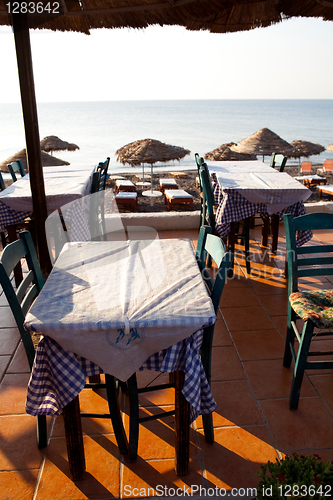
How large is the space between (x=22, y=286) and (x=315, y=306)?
150cm

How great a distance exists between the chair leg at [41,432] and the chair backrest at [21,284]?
283mm

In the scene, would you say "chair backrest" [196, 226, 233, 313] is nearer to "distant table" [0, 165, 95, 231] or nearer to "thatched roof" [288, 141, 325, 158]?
"distant table" [0, 165, 95, 231]

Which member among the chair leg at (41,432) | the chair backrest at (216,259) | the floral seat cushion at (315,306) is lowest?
the chair leg at (41,432)

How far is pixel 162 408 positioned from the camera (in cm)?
212

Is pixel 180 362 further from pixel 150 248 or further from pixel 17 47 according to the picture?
pixel 17 47

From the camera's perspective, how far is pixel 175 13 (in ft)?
10.0

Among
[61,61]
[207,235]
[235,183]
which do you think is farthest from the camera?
[61,61]

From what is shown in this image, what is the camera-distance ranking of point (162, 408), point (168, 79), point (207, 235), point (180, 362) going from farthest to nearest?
point (168, 79) < point (162, 408) < point (207, 235) < point (180, 362)

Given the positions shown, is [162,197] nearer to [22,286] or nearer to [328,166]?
[328,166]

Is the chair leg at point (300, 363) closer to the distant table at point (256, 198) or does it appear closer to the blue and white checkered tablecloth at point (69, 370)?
the blue and white checkered tablecloth at point (69, 370)

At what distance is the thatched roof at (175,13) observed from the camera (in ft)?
9.67

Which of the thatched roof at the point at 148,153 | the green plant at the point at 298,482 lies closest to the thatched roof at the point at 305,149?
the thatched roof at the point at 148,153

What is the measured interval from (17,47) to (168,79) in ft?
233

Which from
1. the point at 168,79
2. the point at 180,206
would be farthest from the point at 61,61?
the point at 180,206
